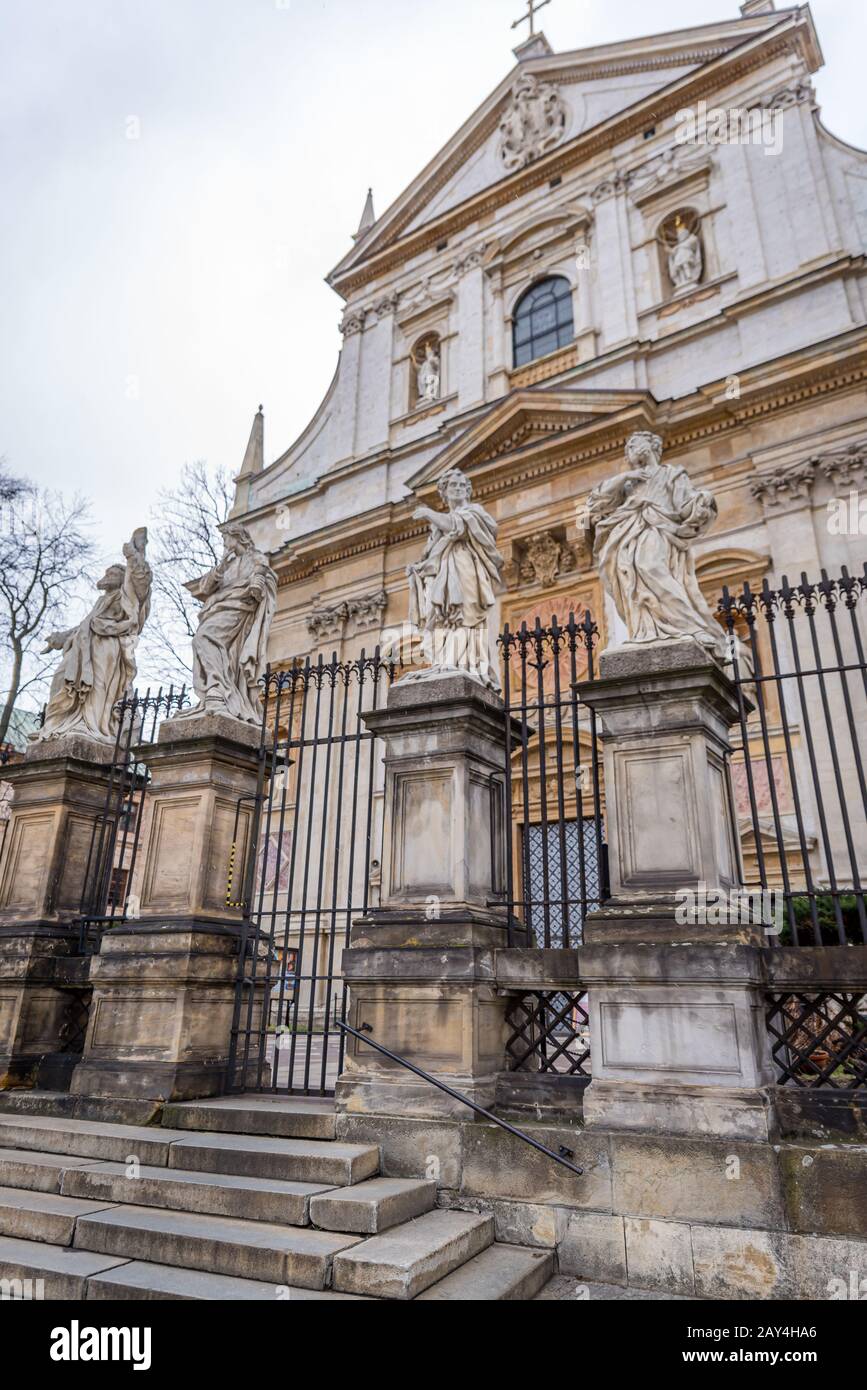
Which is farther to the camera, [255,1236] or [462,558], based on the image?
[462,558]

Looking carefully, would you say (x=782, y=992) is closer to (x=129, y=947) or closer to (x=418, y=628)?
(x=418, y=628)

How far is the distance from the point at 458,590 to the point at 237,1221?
427 centimetres

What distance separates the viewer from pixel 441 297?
21281 millimetres

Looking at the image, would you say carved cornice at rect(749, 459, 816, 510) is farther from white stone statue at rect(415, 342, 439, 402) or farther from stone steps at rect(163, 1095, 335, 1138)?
stone steps at rect(163, 1095, 335, 1138)

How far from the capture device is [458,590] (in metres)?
6.54

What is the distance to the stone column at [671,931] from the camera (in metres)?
4.59

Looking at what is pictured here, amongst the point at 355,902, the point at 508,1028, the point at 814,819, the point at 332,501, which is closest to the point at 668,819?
the point at 508,1028

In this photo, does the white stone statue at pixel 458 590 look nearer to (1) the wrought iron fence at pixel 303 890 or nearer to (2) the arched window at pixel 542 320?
(1) the wrought iron fence at pixel 303 890

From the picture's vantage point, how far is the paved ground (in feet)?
13.6

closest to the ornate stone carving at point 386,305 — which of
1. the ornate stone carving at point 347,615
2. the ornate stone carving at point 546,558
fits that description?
the ornate stone carving at point 347,615

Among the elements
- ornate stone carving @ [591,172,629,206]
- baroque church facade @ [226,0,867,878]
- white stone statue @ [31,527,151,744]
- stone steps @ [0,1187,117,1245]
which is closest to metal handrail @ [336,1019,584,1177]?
stone steps @ [0,1187,117,1245]

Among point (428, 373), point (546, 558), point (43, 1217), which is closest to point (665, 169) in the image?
point (428, 373)

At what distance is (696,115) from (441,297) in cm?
665

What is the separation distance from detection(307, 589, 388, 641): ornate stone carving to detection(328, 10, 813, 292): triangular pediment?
33.5ft
